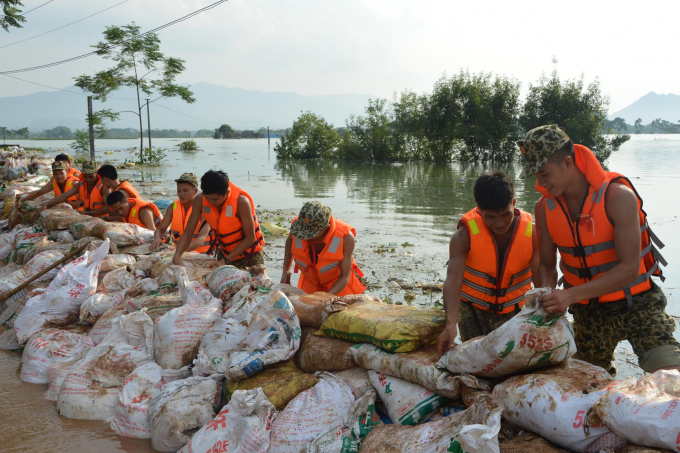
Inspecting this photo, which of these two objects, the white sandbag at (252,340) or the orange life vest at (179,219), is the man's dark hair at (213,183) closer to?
the orange life vest at (179,219)

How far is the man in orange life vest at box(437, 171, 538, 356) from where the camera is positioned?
2557 millimetres

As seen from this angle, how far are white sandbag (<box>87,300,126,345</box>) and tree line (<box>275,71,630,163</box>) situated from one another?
24901 mm

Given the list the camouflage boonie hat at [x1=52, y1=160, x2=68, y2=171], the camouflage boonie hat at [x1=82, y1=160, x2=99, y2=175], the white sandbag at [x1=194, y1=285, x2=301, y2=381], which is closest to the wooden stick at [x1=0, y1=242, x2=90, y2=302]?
the camouflage boonie hat at [x1=82, y1=160, x2=99, y2=175]

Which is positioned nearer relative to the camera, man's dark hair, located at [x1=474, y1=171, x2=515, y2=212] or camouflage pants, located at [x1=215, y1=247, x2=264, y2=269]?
man's dark hair, located at [x1=474, y1=171, x2=515, y2=212]

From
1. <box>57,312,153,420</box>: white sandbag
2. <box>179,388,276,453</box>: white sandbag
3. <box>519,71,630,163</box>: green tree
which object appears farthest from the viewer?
<box>519,71,630,163</box>: green tree

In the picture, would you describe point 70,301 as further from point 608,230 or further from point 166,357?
point 608,230

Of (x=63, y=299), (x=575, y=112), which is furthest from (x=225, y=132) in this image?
(x=63, y=299)

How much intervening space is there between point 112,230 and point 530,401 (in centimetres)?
488

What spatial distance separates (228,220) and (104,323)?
1351mm

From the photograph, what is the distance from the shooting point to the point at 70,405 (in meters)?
3.14

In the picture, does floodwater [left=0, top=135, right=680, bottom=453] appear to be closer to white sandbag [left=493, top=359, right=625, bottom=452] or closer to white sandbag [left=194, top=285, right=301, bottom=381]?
white sandbag [left=194, top=285, right=301, bottom=381]

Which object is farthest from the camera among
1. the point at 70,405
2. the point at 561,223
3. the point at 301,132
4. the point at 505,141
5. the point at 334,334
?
the point at 301,132

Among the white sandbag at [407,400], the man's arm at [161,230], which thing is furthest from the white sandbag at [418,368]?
the man's arm at [161,230]

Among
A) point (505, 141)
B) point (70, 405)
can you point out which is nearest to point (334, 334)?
point (70, 405)
